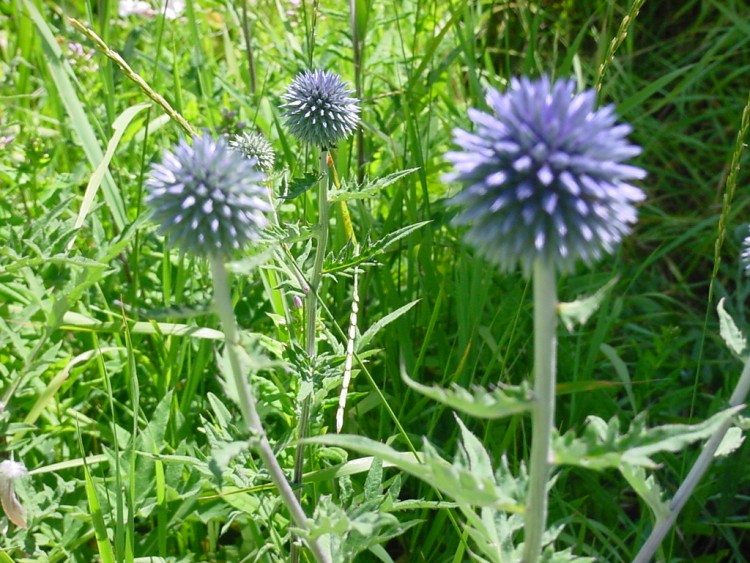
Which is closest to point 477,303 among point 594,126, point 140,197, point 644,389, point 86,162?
point 644,389

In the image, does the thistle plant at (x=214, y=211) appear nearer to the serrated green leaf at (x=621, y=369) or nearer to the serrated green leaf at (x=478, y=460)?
the serrated green leaf at (x=478, y=460)

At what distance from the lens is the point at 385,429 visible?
89.8 inches

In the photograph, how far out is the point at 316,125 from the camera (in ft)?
6.61

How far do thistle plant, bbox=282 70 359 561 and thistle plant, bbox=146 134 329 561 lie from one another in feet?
1.51

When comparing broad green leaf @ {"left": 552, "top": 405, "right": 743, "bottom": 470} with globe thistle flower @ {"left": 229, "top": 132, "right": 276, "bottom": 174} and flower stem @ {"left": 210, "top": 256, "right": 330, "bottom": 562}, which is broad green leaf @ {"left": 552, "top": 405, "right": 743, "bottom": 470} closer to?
flower stem @ {"left": 210, "top": 256, "right": 330, "bottom": 562}

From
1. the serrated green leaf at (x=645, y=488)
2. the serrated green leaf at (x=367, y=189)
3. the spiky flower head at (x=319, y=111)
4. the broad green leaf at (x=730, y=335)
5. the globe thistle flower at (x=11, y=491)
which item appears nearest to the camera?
the serrated green leaf at (x=645, y=488)

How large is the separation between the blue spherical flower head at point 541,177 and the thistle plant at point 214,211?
40 cm

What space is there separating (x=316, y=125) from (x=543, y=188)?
0.99m

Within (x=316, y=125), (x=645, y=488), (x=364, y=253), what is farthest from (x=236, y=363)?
(x=316, y=125)

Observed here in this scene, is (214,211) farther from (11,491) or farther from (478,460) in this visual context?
(11,491)

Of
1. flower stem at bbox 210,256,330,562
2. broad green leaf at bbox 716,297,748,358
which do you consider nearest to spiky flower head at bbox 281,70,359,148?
flower stem at bbox 210,256,330,562

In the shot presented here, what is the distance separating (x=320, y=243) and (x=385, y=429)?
0.68 meters

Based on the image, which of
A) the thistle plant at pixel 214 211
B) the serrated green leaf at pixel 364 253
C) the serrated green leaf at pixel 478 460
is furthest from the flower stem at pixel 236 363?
the serrated green leaf at pixel 364 253

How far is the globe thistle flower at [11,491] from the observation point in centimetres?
186
